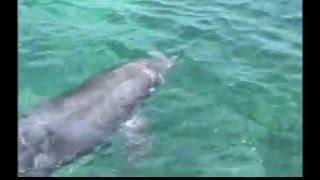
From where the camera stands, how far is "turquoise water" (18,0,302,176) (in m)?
6.33

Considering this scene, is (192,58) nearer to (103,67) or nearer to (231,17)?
(103,67)

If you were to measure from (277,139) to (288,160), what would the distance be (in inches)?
17.3

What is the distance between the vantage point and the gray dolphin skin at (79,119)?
5832mm

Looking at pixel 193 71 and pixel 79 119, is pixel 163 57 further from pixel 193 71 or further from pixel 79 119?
pixel 79 119

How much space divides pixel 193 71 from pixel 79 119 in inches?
104

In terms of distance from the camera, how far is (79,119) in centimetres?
637

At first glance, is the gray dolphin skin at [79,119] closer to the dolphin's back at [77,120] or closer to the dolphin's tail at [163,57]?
the dolphin's back at [77,120]

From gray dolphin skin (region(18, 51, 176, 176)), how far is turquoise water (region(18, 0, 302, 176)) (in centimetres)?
19

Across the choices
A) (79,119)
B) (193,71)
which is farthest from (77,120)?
(193,71)

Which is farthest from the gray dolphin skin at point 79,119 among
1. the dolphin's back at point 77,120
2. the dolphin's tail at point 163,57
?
the dolphin's tail at point 163,57

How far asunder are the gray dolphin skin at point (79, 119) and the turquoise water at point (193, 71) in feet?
0.63

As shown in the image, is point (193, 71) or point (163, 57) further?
point (163, 57)

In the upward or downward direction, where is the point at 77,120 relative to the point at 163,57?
downward
